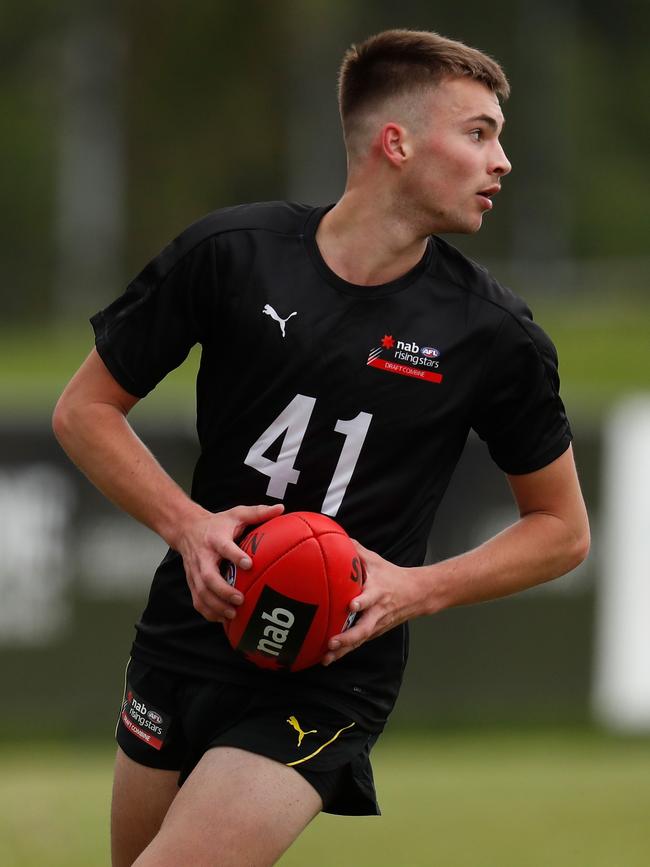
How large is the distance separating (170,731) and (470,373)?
→ 1306mm

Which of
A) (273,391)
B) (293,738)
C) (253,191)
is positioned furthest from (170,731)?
(253,191)

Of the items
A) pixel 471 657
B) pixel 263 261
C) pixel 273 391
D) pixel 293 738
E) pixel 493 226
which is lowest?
pixel 471 657

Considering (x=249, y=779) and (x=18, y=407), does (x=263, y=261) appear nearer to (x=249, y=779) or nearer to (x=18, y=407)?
(x=249, y=779)

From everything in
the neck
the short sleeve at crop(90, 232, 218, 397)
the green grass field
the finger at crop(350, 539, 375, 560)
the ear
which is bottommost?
the green grass field

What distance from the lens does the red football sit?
416 cm

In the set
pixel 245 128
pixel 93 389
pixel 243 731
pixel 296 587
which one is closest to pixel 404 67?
pixel 93 389

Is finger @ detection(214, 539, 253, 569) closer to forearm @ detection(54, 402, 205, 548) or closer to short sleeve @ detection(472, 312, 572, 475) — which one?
forearm @ detection(54, 402, 205, 548)

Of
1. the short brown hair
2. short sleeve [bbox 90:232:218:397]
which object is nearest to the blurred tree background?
the short brown hair

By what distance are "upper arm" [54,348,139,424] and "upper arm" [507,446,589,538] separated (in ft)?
3.74

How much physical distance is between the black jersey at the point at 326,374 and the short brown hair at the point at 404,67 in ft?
1.41

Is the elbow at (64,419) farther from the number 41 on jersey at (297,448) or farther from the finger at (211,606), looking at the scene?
the finger at (211,606)

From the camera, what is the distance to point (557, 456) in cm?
461

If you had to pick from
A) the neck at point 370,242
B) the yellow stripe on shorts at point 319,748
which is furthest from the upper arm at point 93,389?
the yellow stripe on shorts at point 319,748

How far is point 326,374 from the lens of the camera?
445cm
